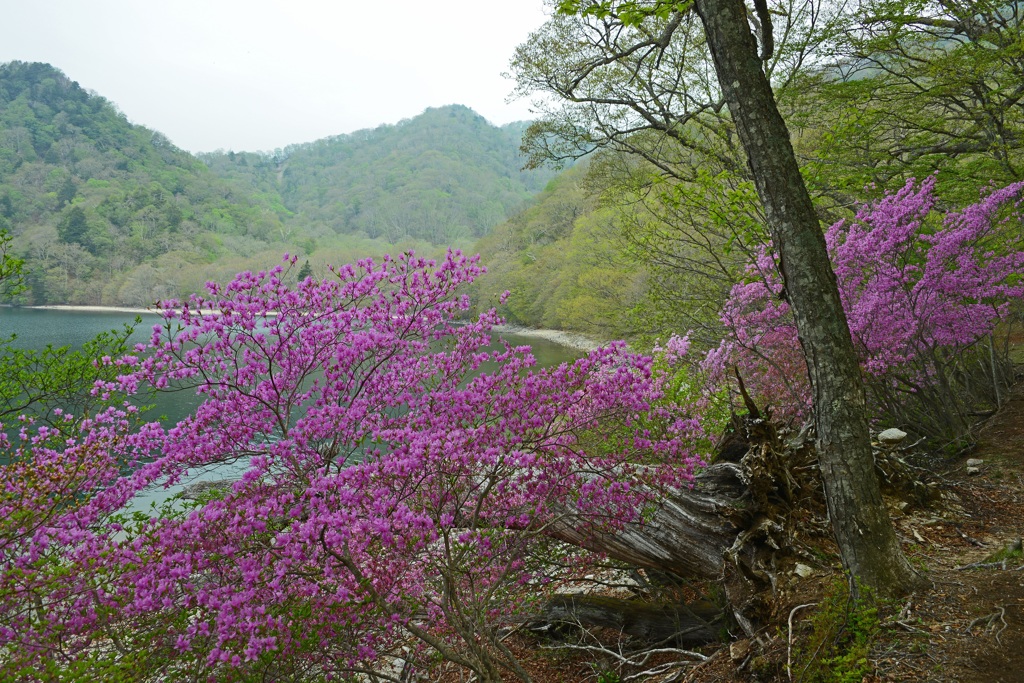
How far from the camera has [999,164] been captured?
8.20 metres

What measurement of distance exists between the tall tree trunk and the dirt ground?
0.89 feet

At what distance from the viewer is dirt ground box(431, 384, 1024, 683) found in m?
2.75

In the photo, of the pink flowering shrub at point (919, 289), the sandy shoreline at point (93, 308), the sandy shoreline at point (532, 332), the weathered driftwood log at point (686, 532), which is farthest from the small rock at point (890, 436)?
the sandy shoreline at point (93, 308)

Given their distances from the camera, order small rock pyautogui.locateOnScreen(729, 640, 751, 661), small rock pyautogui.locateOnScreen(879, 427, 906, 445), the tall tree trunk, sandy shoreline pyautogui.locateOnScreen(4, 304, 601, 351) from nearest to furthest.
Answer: the tall tree trunk
small rock pyautogui.locateOnScreen(729, 640, 751, 661)
small rock pyautogui.locateOnScreen(879, 427, 906, 445)
sandy shoreline pyautogui.locateOnScreen(4, 304, 601, 351)

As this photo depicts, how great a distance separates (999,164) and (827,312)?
7.37 metres

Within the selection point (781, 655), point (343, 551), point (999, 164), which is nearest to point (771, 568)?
point (781, 655)

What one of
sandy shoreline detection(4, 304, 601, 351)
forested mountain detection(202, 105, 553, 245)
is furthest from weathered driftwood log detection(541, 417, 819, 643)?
forested mountain detection(202, 105, 553, 245)

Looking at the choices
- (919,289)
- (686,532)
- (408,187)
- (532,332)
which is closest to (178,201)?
(408,187)

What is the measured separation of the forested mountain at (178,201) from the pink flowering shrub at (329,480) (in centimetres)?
7237

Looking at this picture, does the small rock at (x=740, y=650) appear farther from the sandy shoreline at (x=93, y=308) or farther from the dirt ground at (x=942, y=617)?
the sandy shoreline at (x=93, y=308)

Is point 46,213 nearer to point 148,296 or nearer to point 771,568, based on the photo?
point 148,296

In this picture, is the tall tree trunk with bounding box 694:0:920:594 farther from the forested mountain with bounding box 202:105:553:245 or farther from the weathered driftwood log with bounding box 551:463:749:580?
the forested mountain with bounding box 202:105:553:245

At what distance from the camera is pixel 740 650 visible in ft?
11.7

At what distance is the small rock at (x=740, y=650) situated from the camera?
3535 mm
